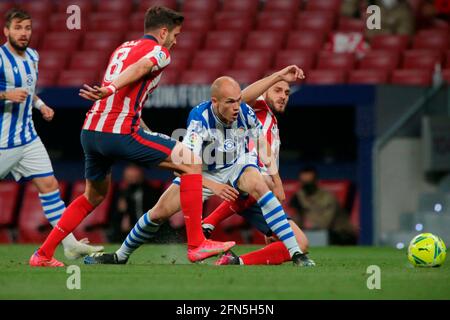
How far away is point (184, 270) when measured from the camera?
805cm

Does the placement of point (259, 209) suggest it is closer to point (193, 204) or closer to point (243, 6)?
A: point (193, 204)

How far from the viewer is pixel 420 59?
15.5m

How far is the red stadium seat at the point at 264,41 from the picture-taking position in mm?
16422

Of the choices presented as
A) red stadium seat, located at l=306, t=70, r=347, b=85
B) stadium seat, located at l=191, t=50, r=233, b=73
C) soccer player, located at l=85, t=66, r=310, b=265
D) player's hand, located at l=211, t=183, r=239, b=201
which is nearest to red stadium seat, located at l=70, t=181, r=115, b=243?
stadium seat, located at l=191, t=50, r=233, b=73

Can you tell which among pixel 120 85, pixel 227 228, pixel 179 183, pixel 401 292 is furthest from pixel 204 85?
pixel 401 292

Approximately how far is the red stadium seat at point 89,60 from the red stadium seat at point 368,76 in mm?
3701

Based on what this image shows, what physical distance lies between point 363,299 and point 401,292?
0.46 meters

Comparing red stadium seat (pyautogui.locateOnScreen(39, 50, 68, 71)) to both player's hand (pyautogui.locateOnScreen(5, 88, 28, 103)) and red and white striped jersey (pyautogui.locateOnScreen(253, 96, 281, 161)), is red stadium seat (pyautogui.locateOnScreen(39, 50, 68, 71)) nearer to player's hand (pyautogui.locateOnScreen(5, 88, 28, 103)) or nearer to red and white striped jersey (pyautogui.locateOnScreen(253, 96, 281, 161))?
player's hand (pyautogui.locateOnScreen(5, 88, 28, 103))

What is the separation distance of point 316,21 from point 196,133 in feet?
28.9

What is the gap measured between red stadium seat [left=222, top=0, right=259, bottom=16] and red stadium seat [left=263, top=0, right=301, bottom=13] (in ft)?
0.66

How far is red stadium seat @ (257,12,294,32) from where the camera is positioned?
55.6 feet

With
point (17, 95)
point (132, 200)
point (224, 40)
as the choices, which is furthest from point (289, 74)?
point (224, 40)

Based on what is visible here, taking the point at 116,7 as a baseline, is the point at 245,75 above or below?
below
